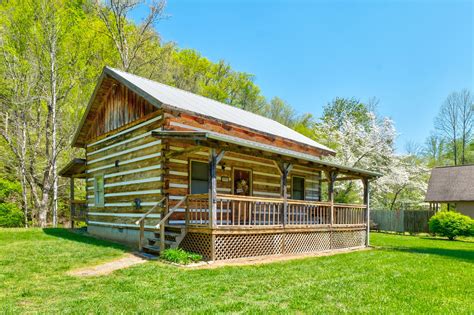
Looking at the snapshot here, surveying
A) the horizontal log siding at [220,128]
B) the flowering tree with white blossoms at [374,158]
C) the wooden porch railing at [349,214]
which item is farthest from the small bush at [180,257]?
the flowering tree with white blossoms at [374,158]

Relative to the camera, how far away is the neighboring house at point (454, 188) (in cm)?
2578

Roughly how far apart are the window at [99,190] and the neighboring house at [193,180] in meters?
0.04

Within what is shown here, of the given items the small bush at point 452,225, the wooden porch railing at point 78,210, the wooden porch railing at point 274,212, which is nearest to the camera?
the wooden porch railing at point 274,212

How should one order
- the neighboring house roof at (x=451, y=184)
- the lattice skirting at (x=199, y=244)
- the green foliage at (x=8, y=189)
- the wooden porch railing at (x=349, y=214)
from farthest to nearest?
the neighboring house roof at (x=451, y=184)
the green foliage at (x=8, y=189)
the wooden porch railing at (x=349, y=214)
the lattice skirting at (x=199, y=244)

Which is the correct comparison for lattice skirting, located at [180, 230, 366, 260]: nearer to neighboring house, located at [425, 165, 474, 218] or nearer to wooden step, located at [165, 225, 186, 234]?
wooden step, located at [165, 225, 186, 234]

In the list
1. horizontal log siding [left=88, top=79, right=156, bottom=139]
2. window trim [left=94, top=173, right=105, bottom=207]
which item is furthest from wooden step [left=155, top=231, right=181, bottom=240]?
window trim [left=94, top=173, right=105, bottom=207]

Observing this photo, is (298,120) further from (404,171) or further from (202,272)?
(202,272)

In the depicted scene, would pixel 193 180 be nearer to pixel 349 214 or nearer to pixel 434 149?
pixel 349 214

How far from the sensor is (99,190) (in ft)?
50.0

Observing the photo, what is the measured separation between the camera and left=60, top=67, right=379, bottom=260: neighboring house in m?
10.3

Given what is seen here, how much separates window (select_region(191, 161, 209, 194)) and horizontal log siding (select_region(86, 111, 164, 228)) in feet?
3.97

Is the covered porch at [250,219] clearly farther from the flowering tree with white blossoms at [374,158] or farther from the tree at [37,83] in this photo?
the flowering tree with white blossoms at [374,158]

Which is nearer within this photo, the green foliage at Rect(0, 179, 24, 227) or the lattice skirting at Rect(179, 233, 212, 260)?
the lattice skirting at Rect(179, 233, 212, 260)

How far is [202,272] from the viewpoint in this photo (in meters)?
8.20
